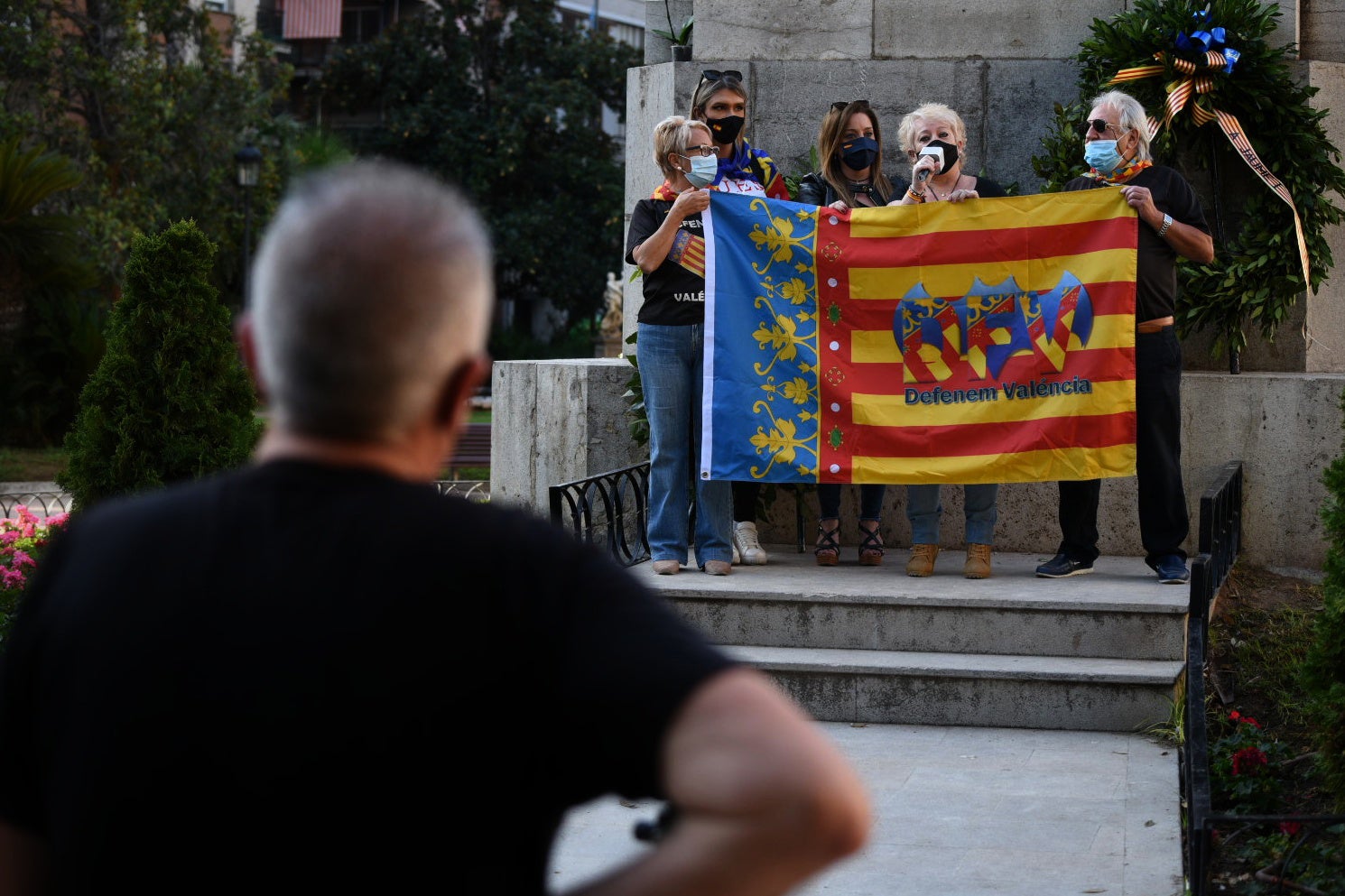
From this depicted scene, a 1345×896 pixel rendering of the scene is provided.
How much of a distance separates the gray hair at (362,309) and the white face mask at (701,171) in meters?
6.05

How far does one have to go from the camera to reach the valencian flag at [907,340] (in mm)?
7488

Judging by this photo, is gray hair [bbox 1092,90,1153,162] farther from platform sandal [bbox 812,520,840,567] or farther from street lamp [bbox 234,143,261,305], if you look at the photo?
street lamp [bbox 234,143,261,305]

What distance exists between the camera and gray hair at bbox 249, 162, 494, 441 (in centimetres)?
155

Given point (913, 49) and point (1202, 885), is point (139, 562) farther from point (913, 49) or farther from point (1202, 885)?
point (913, 49)

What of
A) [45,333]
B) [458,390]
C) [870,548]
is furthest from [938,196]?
[45,333]

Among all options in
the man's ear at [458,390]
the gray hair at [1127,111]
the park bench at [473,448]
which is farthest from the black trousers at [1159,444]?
the park bench at [473,448]

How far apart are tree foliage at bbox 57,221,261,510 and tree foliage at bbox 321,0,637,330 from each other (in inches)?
1166

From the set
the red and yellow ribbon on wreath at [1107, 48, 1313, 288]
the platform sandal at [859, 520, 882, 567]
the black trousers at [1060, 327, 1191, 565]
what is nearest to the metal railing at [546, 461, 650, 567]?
the platform sandal at [859, 520, 882, 567]

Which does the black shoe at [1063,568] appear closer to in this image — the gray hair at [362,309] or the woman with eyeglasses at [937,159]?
the woman with eyeglasses at [937,159]

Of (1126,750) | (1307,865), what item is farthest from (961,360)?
(1307,865)

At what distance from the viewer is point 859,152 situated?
Result: 781 cm

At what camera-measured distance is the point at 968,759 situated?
604cm

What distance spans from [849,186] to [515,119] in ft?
104

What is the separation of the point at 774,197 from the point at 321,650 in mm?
6673
